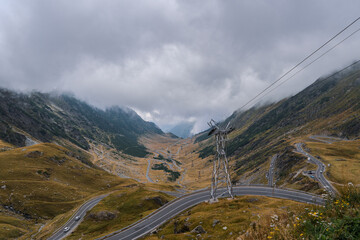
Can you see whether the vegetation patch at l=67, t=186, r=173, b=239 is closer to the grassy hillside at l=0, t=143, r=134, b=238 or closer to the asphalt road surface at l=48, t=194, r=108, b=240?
the asphalt road surface at l=48, t=194, r=108, b=240

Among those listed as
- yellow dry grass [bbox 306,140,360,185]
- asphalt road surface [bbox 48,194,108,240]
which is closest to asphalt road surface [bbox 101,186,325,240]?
asphalt road surface [bbox 48,194,108,240]

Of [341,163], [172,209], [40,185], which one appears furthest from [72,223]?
[341,163]

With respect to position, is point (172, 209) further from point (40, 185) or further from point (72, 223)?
point (40, 185)

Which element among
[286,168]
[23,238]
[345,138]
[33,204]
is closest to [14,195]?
[33,204]

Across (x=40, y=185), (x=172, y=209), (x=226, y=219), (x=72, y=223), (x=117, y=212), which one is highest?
(x=40, y=185)

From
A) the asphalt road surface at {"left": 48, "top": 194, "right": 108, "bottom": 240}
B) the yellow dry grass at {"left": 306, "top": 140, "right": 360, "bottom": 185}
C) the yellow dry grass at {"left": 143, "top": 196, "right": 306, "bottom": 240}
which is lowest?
the yellow dry grass at {"left": 143, "top": 196, "right": 306, "bottom": 240}

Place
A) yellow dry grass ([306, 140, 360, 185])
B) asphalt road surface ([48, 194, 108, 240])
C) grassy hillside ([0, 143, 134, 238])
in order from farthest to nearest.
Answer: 1. grassy hillside ([0, 143, 134, 238])
2. yellow dry grass ([306, 140, 360, 185])
3. asphalt road surface ([48, 194, 108, 240])

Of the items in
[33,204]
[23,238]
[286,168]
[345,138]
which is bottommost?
[23,238]

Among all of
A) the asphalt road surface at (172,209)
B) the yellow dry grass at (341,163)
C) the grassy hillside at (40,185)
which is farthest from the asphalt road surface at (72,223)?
the yellow dry grass at (341,163)

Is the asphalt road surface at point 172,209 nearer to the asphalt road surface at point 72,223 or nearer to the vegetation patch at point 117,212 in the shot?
the vegetation patch at point 117,212

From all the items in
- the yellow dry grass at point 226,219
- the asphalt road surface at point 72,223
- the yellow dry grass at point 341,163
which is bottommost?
the yellow dry grass at point 226,219

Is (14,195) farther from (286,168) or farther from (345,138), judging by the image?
(345,138)
